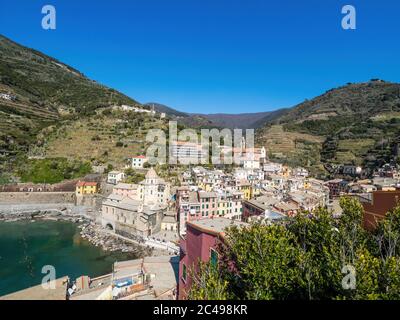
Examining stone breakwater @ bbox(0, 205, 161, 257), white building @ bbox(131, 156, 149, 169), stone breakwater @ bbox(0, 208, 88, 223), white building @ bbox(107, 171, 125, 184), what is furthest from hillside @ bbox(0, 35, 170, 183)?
stone breakwater @ bbox(0, 208, 88, 223)

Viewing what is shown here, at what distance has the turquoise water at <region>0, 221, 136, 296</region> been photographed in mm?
19641

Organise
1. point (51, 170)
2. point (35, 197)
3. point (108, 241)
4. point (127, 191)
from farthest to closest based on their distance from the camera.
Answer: point (51, 170), point (35, 197), point (127, 191), point (108, 241)

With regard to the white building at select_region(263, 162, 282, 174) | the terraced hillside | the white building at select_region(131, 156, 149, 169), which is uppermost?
the terraced hillside

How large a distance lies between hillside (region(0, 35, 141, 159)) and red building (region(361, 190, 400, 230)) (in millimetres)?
50894

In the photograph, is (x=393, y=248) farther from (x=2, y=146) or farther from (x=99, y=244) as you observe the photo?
(x=2, y=146)

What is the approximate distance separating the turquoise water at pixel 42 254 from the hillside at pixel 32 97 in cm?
2328

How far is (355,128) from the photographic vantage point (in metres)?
62.9

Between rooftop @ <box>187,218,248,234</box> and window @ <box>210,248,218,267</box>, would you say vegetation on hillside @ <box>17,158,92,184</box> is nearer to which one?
rooftop @ <box>187,218,248,234</box>

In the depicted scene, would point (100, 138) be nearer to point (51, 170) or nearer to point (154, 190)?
point (51, 170)

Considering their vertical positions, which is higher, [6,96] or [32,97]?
[32,97]

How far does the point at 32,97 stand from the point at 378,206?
8232 centimetres

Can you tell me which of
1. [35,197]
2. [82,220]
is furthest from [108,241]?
[35,197]
